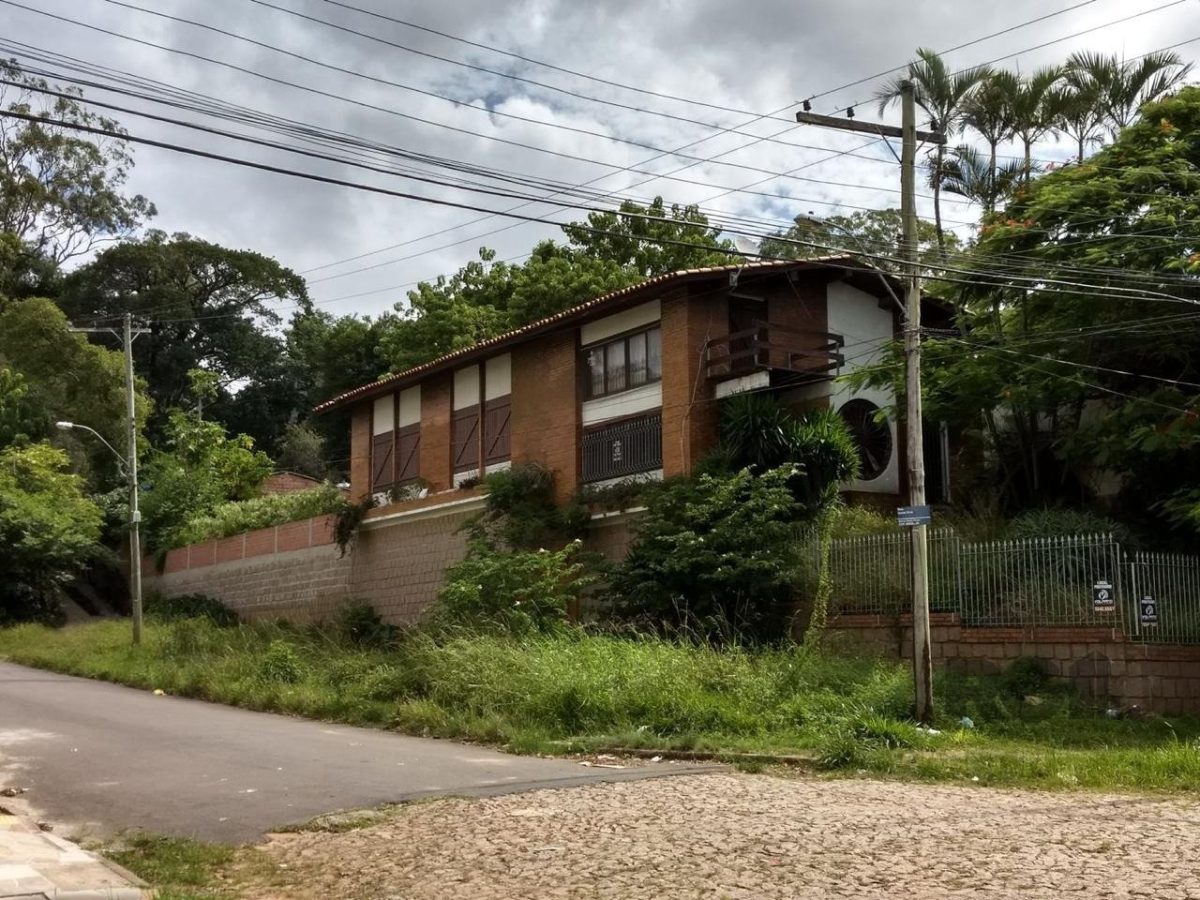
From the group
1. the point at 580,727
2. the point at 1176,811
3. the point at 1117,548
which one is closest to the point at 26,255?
the point at 580,727

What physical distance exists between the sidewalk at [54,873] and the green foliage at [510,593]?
41.7 ft

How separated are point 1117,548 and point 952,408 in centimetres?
570

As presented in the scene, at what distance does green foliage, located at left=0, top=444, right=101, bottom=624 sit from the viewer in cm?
3822

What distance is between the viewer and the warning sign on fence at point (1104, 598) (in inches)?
643

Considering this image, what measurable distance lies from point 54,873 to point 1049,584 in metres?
13.5

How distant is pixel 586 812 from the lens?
32.9 feet

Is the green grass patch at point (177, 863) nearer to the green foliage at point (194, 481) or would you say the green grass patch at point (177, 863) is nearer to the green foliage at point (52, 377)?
the green foliage at point (194, 481)

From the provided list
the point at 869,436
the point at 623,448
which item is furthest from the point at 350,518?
the point at 869,436

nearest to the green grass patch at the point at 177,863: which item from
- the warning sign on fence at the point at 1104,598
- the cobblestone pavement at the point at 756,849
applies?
the cobblestone pavement at the point at 756,849

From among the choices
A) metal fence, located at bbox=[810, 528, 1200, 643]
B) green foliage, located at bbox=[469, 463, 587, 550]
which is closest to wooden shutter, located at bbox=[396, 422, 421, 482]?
green foliage, located at bbox=[469, 463, 587, 550]

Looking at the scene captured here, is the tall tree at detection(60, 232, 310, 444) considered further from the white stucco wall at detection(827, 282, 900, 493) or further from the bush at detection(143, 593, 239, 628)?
the white stucco wall at detection(827, 282, 900, 493)

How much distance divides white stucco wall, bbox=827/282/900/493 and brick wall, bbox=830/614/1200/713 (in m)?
6.80

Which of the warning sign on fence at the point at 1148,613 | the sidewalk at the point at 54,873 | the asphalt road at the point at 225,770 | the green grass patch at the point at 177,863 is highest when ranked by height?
the warning sign on fence at the point at 1148,613

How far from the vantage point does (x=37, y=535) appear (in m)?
38.3
